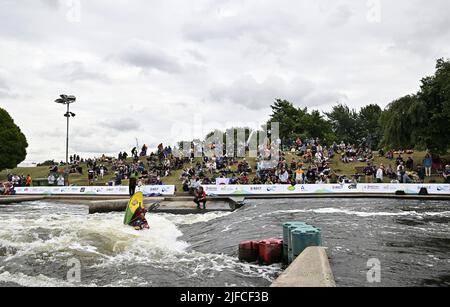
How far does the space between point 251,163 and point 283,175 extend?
13.1m

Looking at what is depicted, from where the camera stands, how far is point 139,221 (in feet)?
55.1

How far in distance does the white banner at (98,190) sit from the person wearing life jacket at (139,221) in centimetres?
1368

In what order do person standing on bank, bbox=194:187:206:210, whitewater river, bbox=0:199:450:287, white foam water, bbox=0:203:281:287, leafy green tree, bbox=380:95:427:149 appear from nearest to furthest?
1. whitewater river, bbox=0:199:450:287
2. white foam water, bbox=0:203:281:287
3. person standing on bank, bbox=194:187:206:210
4. leafy green tree, bbox=380:95:427:149

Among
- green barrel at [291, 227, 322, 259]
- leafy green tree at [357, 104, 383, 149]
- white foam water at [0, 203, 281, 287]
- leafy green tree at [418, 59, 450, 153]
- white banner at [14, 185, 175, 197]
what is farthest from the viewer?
leafy green tree at [357, 104, 383, 149]

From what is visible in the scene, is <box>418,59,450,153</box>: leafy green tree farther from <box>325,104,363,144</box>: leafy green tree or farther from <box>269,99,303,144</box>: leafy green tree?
<box>325,104,363,144</box>: leafy green tree

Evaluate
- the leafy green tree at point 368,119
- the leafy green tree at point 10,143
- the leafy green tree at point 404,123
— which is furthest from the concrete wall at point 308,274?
the leafy green tree at point 368,119

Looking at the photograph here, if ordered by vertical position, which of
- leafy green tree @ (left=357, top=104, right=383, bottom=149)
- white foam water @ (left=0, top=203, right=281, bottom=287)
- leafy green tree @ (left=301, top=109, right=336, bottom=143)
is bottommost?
white foam water @ (left=0, top=203, right=281, bottom=287)

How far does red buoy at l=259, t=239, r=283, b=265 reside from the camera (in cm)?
1078

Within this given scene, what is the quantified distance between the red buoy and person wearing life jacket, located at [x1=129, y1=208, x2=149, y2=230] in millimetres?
6938

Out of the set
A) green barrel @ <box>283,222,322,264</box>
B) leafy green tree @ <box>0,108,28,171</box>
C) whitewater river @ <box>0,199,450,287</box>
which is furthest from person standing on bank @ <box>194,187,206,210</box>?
leafy green tree @ <box>0,108,28,171</box>

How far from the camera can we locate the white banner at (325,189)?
26703mm

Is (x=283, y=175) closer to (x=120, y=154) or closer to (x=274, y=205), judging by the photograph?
(x=274, y=205)
